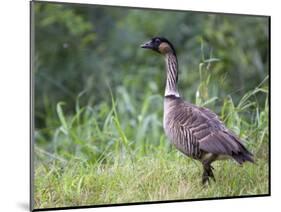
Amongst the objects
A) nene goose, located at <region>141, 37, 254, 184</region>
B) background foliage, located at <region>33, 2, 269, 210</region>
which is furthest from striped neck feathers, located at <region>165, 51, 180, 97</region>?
background foliage, located at <region>33, 2, 269, 210</region>

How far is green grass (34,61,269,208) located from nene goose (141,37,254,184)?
83 mm

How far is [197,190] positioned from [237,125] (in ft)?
1.43

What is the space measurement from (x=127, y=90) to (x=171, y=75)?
1.27 metres

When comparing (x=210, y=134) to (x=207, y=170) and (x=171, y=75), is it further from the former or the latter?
(x=171, y=75)

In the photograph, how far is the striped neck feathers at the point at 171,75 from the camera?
412cm

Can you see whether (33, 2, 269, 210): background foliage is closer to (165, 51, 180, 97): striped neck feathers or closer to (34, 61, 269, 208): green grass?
(34, 61, 269, 208): green grass

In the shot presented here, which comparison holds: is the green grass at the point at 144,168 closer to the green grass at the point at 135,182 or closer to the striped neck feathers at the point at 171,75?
the green grass at the point at 135,182

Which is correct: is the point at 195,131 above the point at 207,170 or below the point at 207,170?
above

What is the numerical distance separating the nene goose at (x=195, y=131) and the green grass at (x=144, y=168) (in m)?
0.08

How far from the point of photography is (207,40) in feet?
17.7

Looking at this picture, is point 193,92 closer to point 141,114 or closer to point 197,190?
point 141,114

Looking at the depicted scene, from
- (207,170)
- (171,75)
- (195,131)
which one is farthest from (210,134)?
(171,75)

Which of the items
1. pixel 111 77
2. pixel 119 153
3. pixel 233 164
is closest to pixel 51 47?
pixel 111 77

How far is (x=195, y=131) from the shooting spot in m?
4.07
